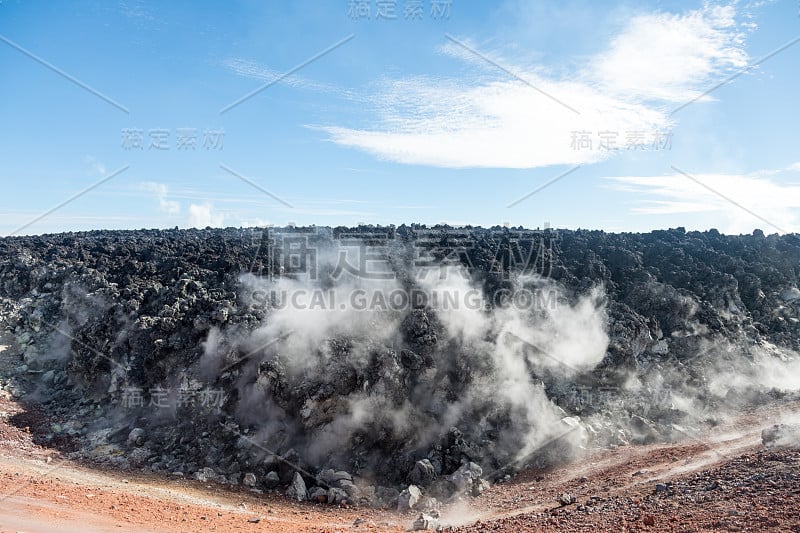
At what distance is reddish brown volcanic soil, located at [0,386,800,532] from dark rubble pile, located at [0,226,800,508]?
0.91m

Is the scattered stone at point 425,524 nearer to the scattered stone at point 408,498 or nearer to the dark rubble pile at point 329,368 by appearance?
the dark rubble pile at point 329,368

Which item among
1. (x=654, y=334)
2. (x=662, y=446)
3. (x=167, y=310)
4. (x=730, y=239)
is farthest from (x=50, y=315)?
(x=730, y=239)

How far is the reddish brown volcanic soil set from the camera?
10.3 meters

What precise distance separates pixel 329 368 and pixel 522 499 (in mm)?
8109

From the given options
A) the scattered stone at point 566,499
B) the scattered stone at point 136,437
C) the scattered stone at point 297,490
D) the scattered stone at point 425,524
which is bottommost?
the scattered stone at point 297,490

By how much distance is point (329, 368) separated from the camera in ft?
A: 59.2

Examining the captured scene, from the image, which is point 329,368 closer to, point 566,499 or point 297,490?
point 297,490

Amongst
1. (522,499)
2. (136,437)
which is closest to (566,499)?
(522,499)

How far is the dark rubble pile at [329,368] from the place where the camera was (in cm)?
1645

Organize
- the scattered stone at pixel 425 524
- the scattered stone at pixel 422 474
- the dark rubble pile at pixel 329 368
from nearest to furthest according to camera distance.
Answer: the scattered stone at pixel 425 524, the scattered stone at pixel 422 474, the dark rubble pile at pixel 329 368

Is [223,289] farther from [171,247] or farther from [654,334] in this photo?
[654,334]

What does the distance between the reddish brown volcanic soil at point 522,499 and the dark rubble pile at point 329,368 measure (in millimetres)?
909

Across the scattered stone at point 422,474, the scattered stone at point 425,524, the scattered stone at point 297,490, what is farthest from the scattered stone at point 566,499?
the scattered stone at point 297,490

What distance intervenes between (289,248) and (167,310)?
9940mm
